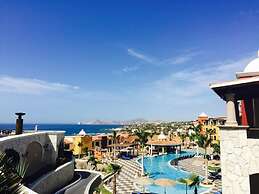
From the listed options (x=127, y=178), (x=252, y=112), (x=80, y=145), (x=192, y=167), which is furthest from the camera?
(x=80, y=145)

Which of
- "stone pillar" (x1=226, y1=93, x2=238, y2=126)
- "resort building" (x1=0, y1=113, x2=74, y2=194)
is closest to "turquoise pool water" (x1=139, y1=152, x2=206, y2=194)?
"resort building" (x1=0, y1=113, x2=74, y2=194)

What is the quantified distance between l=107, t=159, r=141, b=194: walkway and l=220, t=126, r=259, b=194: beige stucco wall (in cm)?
2513

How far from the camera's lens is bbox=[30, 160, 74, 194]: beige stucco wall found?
2553 centimetres

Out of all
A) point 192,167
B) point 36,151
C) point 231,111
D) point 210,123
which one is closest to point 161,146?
point 192,167

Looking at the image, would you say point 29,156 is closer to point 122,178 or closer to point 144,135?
point 122,178

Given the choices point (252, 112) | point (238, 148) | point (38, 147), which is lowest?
point (38, 147)

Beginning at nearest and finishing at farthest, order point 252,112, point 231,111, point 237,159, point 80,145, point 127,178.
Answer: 1. point 237,159
2. point 231,111
3. point 252,112
4. point 127,178
5. point 80,145

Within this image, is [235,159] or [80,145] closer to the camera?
[235,159]

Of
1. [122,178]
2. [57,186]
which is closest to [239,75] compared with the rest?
[57,186]

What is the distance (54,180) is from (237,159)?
74.1 feet

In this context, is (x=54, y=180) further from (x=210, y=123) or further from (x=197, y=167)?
(x=210, y=123)

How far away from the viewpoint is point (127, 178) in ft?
151

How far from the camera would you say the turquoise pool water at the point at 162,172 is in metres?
38.8

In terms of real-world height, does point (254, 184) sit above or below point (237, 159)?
below
